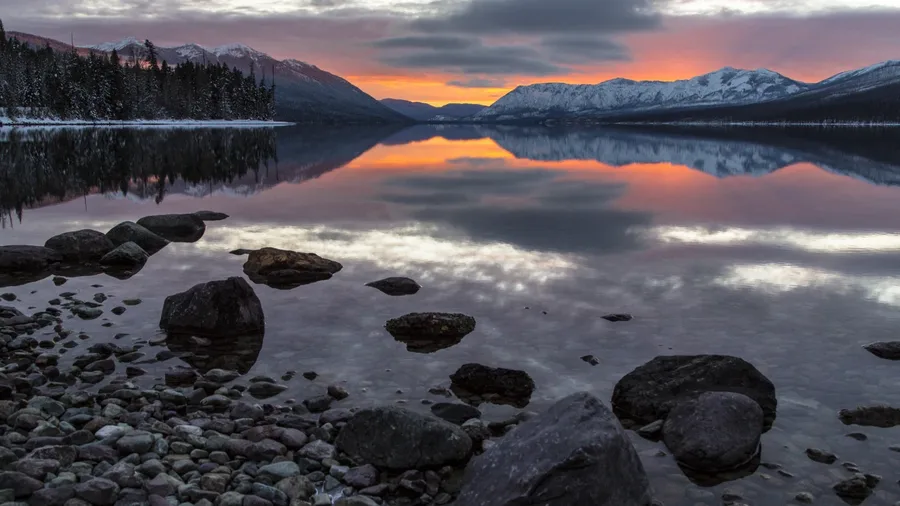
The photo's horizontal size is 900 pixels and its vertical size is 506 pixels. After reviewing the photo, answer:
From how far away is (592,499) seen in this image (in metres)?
7.44

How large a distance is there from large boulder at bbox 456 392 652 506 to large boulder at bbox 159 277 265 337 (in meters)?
8.00

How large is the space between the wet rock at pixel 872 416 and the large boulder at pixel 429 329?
730 centimetres

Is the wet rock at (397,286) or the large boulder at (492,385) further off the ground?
the wet rock at (397,286)

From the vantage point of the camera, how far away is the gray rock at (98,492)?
758 centimetres

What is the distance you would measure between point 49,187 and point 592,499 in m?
43.3

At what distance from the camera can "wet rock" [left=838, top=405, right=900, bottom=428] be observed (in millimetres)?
10359

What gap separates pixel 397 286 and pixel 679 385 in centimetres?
872

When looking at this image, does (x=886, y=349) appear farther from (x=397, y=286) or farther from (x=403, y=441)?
(x=397, y=286)

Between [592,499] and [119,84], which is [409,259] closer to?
[592,499]

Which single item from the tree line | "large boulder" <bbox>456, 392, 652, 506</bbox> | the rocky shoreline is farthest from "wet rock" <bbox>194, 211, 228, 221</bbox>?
the tree line

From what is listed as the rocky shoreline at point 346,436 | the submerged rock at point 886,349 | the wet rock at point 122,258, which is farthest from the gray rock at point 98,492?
the wet rock at point 122,258

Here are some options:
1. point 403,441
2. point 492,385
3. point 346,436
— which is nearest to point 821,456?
point 492,385

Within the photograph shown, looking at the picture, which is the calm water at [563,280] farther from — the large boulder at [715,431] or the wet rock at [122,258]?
the wet rock at [122,258]

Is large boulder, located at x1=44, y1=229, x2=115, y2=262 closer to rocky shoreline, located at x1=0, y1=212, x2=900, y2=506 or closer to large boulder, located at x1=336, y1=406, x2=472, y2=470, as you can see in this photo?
rocky shoreline, located at x1=0, y1=212, x2=900, y2=506
